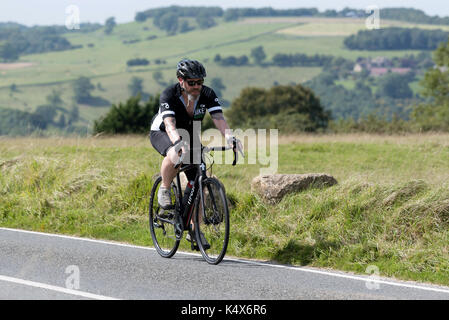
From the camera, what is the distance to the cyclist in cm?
771

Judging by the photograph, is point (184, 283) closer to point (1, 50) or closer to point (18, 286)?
point (18, 286)

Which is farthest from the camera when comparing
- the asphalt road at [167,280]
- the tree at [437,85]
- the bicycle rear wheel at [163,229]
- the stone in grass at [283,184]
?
the tree at [437,85]

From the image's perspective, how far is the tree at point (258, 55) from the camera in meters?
180

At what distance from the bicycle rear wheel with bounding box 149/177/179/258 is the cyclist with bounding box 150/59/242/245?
22cm

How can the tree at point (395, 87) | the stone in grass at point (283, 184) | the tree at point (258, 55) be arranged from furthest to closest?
1. the tree at point (258, 55)
2. the tree at point (395, 87)
3. the stone in grass at point (283, 184)

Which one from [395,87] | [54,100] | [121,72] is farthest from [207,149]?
[121,72]

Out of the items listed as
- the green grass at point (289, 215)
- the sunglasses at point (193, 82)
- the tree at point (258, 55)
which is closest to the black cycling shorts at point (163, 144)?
the sunglasses at point (193, 82)

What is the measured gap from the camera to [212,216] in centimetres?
780

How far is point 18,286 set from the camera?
6.79m

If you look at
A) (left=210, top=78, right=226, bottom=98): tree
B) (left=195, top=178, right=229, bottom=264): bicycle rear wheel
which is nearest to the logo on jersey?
(left=195, top=178, right=229, bottom=264): bicycle rear wheel

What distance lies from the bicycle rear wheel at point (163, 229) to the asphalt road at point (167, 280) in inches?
5.6

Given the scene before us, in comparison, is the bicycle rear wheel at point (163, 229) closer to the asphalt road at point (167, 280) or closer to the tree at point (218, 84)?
A: the asphalt road at point (167, 280)
